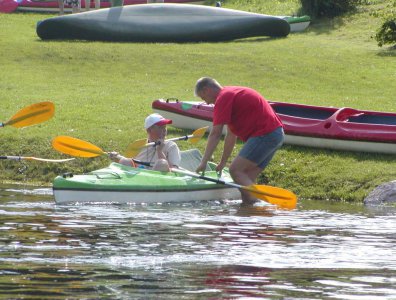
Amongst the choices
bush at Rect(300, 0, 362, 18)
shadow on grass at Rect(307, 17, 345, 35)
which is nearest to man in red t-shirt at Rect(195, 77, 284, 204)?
shadow on grass at Rect(307, 17, 345, 35)

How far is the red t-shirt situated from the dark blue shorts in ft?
0.20

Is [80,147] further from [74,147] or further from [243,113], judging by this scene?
[243,113]

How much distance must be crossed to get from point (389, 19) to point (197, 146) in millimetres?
12880

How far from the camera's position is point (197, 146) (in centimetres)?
1947

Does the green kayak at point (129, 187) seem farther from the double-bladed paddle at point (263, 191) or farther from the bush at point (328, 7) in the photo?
the bush at point (328, 7)

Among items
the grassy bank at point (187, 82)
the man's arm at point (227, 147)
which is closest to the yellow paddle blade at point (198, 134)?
the grassy bank at point (187, 82)

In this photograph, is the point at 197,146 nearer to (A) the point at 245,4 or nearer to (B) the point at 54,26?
(B) the point at 54,26

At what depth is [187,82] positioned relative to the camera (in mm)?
26812

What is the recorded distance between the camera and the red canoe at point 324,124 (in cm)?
1831

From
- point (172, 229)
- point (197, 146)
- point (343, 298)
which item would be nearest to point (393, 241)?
point (172, 229)

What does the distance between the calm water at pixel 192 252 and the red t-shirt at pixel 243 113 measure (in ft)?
3.34

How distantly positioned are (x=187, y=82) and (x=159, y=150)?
1157cm

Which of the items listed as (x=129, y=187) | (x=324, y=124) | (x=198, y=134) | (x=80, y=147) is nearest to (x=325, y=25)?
(x=324, y=124)

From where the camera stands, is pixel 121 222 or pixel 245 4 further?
pixel 245 4
